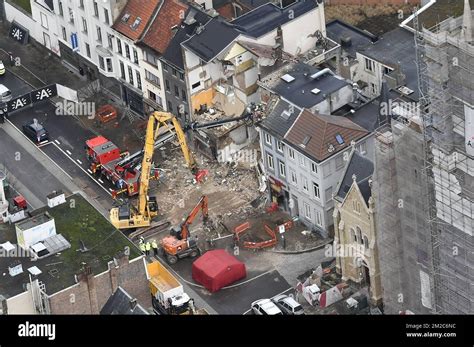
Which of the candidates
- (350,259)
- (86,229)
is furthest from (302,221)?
(86,229)

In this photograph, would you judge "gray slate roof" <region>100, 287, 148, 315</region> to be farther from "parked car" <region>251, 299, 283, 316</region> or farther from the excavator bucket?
the excavator bucket

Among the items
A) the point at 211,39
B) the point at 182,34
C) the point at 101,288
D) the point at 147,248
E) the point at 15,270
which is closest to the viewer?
the point at 101,288

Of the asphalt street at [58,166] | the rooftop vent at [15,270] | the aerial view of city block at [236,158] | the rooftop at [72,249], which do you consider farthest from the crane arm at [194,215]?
the rooftop vent at [15,270]

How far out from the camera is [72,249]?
85.6 meters

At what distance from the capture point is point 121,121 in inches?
4833

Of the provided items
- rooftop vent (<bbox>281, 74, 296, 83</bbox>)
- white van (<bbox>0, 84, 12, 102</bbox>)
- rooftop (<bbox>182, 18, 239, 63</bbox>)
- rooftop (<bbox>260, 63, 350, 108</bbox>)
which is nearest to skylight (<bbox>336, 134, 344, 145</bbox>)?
rooftop (<bbox>260, 63, 350, 108</bbox>)

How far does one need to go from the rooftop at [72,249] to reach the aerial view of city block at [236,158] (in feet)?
0.75

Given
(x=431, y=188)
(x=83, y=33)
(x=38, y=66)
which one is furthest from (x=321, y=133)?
(x=38, y=66)

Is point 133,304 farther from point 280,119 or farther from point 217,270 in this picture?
point 280,119

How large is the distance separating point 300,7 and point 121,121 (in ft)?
90.8

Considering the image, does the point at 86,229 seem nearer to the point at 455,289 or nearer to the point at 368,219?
the point at 368,219

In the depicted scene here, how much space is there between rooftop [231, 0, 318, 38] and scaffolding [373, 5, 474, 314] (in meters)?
38.9

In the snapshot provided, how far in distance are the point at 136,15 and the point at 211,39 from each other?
529 inches

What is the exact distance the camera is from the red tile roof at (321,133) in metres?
96.1
